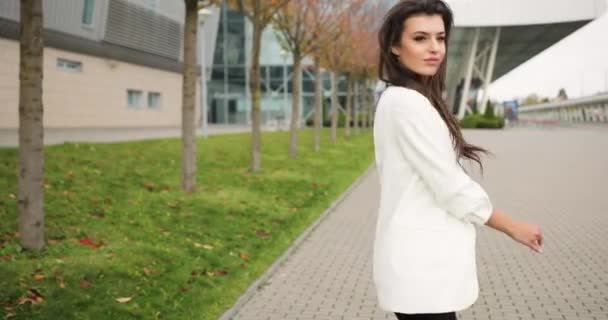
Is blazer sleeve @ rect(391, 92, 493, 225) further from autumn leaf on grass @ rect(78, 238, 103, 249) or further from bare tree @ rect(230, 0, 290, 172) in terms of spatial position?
bare tree @ rect(230, 0, 290, 172)

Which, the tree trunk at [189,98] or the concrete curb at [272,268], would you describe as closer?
the concrete curb at [272,268]

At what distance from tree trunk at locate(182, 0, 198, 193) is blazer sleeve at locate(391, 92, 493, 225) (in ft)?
28.2

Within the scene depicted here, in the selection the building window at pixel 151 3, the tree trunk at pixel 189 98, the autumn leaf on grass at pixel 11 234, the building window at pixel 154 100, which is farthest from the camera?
the building window at pixel 154 100

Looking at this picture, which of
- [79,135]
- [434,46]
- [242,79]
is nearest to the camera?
[434,46]

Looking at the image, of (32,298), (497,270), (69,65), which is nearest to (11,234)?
(32,298)

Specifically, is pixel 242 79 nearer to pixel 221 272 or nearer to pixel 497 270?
pixel 221 272

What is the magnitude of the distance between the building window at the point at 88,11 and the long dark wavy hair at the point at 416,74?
29.5 metres

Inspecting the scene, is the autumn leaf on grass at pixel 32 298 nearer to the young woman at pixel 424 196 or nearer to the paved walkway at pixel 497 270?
the paved walkway at pixel 497 270

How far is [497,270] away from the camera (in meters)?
6.60

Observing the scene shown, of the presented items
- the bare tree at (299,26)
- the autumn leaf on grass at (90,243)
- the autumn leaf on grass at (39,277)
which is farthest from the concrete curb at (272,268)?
the bare tree at (299,26)

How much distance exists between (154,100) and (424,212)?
Answer: 37.6 meters

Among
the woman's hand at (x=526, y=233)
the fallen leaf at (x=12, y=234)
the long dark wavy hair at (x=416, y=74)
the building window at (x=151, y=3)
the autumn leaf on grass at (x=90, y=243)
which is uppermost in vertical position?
the building window at (x=151, y=3)

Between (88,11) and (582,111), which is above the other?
(88,11)

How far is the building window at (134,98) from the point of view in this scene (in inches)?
1388
